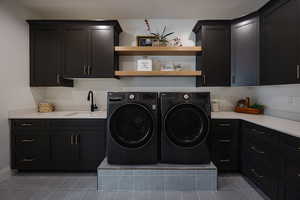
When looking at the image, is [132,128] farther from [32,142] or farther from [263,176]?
[263,176]

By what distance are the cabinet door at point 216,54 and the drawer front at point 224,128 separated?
63 cm

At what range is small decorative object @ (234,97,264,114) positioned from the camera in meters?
2.57

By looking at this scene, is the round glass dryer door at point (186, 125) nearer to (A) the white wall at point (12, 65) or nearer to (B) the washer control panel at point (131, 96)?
(B) the washer control panel at point (131, 96)

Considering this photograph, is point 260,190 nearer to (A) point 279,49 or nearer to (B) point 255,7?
(A) point 279,49

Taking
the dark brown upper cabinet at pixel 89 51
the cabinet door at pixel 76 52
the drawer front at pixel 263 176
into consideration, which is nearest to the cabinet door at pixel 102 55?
the dark brown upper cabinet at pixel 89 51

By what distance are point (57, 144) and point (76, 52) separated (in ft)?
4.63

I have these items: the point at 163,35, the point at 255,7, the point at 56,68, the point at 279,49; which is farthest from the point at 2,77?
the point at 255,7

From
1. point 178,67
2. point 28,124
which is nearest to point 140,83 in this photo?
point 178,67

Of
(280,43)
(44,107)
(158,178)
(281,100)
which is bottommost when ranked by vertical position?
(158,178)

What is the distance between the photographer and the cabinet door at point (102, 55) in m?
2.54

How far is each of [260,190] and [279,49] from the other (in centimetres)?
170

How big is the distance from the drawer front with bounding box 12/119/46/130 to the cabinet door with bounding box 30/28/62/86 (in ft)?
2.05

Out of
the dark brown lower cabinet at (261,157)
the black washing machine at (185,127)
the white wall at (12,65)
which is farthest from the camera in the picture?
the white wall at (12,65)

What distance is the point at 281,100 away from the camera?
7.54 feet
